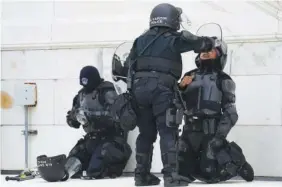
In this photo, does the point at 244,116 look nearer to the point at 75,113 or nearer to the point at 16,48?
the point at 75,113

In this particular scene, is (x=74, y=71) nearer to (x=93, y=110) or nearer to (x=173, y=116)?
(x=93, y=110)

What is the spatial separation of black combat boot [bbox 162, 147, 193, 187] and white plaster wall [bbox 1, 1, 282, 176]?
5.84ft

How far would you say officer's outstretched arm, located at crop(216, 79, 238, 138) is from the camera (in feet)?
23.7

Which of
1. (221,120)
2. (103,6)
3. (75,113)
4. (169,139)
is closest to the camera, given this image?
(169,139)

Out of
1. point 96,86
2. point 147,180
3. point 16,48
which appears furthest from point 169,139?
point 16,48

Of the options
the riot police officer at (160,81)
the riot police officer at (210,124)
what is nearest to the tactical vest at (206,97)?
the riot police officer at (210,124)

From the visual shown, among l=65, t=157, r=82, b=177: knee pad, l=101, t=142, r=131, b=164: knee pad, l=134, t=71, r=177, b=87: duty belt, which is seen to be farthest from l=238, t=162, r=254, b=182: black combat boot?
l=65, t=157, r=82, b=177: knee pad

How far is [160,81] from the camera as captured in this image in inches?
266

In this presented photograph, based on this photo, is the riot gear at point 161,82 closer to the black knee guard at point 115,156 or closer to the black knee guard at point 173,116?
the black knee guard at point 173,116

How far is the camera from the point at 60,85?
9234mm

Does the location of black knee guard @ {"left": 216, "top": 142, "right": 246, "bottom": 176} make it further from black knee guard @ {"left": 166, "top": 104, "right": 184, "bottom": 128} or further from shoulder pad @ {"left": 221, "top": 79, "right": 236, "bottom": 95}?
black knee guard @ {"left": 166, "top": 104, "right": 184, "bottom": 128}

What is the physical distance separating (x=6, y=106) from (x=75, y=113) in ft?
5.54

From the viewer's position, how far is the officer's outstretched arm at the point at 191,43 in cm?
670

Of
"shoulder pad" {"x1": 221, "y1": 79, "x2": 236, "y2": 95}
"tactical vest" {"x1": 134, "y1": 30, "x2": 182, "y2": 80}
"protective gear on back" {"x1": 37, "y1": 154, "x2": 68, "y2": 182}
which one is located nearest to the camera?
"tactical vest" {"x1": 134, "y1": 30, "x2": 182, "y2": 80}
